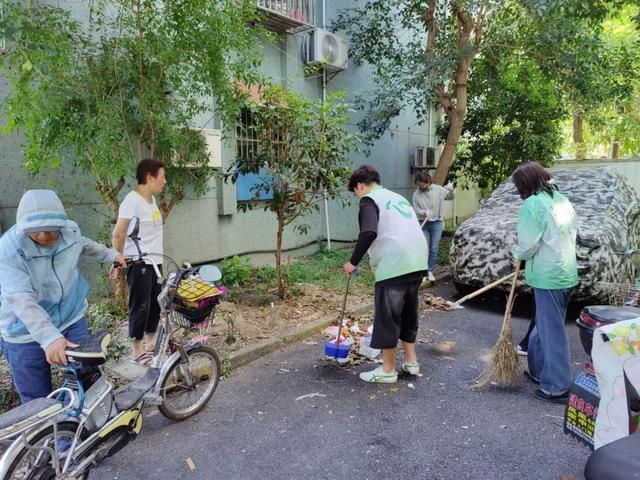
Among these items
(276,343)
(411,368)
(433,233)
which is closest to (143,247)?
(276,343)

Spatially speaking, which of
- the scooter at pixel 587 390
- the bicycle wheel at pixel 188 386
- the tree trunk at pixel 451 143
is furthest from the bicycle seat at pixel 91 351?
the tree trunk at pixel 451 143

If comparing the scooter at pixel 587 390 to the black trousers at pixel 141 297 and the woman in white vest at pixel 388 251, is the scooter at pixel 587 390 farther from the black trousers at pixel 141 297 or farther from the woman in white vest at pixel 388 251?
the black trousers at pixel 141 297

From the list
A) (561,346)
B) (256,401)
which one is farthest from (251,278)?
(561,346)

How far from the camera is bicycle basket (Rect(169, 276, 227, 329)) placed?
10.1 ft

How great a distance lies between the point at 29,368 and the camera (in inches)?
101

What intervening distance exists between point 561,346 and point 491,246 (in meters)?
2.30

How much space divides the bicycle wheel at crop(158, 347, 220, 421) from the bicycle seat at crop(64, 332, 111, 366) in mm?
707

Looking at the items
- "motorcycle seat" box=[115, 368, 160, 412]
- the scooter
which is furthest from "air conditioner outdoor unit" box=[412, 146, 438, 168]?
"motorcycle seat" box=[115, 368, 160, 412]

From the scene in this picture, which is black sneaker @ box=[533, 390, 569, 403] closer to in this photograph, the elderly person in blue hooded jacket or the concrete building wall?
the elderly person in blue hooded jacket

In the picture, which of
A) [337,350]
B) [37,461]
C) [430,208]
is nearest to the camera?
[37,461]

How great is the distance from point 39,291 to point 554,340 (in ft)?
11.6

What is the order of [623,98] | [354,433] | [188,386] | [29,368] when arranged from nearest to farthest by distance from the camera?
[29,368] < [354,433] < [188,386] < [623,98]

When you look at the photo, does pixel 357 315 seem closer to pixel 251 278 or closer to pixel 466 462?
pixel 251 278

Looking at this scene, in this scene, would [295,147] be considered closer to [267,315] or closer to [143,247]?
[267,315]
